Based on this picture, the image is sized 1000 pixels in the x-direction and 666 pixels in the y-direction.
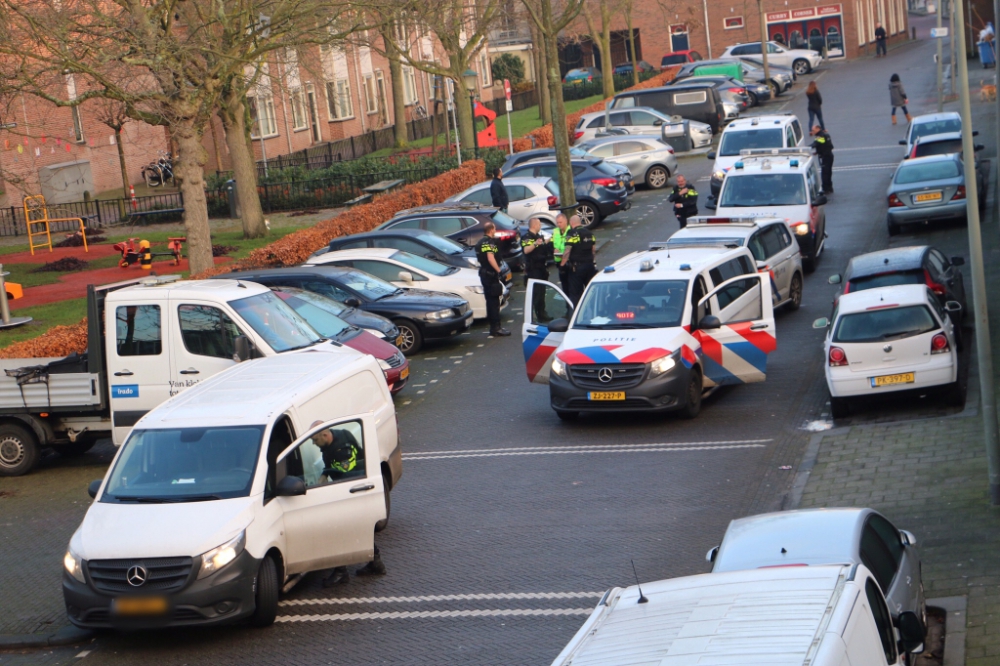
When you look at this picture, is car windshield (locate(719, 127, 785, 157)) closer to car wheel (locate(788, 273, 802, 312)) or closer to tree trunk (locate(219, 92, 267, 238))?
car wheel (locate(788, 273, 802, 312))

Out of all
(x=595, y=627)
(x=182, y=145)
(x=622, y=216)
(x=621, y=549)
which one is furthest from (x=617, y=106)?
(x=595, y=627)

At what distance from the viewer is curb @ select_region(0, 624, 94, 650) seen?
9.61 meters

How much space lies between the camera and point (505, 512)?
39.2 feet

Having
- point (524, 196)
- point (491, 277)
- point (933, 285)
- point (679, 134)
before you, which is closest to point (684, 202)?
point (524, 196)

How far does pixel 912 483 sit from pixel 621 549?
325cm

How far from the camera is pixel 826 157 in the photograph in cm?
2903

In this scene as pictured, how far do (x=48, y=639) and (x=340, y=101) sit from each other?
166 feet

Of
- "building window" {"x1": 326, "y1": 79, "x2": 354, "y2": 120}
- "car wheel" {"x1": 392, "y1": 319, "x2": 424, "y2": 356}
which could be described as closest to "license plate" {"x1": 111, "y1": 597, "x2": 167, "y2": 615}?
"car wheel" {"x1": 392, "y1": 319, "x2": 424, "y2": 356}

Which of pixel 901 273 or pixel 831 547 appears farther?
pixel 901 273

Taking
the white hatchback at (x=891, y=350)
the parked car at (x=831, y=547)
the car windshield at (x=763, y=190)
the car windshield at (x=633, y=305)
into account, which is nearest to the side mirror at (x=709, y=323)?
the car windshield at (x=633, y=305)

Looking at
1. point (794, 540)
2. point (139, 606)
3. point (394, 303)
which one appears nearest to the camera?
point (794, 540)

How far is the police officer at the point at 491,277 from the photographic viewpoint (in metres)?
19.5

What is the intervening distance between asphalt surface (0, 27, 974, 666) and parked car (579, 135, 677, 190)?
1507 cm

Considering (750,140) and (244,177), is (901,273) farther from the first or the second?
(244,177)
